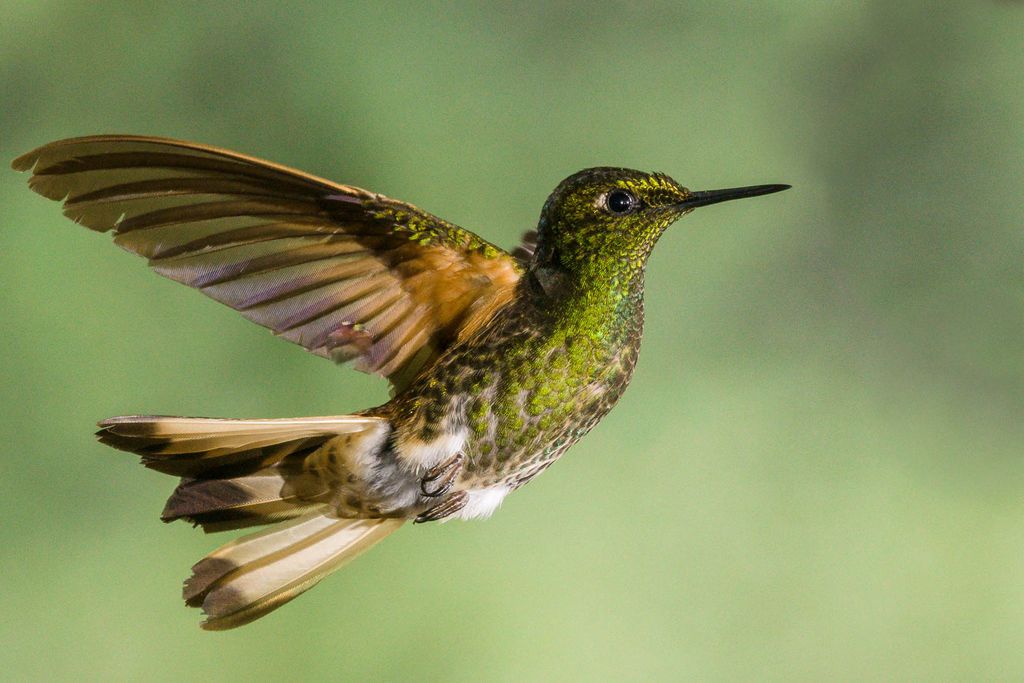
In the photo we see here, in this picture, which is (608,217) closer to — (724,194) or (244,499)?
(724,194)

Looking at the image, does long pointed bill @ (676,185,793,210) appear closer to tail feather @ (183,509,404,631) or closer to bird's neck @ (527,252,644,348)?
bird's neck @ (527,252,644,348)

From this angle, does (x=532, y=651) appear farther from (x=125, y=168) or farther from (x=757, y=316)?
(x=125, y=168)

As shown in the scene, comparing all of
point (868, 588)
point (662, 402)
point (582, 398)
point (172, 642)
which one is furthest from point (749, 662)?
point (582, 398)

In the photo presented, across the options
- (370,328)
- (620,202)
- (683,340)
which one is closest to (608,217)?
(620,202)

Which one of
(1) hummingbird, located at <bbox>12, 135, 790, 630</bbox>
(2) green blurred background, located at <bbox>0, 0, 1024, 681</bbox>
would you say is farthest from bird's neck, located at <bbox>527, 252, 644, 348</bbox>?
(2) green blurred background, located at <bbox>0, 0, 1024, 681</bbox>

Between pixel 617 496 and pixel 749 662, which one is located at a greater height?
pixel 617 496

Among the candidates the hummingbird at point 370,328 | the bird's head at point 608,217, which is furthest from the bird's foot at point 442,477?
the bird's head at point 608,217
